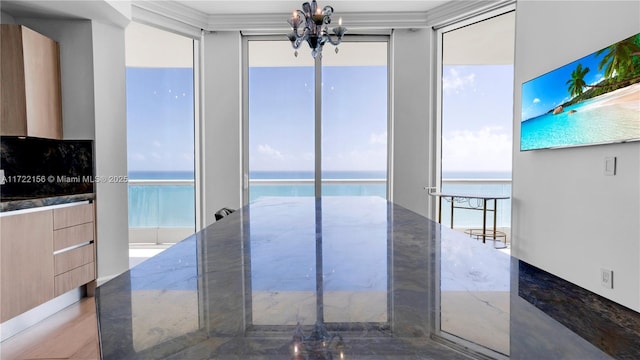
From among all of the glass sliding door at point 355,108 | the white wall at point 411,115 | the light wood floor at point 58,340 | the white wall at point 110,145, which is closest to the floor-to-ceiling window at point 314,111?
the glass sliding door at point 355,108

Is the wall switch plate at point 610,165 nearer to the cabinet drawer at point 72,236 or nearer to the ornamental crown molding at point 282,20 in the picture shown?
the ornamental crown molding at point 282,20

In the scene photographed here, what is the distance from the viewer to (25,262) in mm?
2232

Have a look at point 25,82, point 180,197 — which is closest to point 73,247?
point 25,82

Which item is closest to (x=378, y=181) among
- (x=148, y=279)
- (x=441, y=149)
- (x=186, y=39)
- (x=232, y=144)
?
(x=441, y=149)

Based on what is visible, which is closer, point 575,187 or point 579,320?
point 579,320

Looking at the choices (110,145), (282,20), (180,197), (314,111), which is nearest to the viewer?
(110,145)

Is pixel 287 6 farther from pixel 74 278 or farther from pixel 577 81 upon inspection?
pixel 74 278

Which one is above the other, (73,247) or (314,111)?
(314,111)

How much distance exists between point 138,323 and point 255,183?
13.0 feet

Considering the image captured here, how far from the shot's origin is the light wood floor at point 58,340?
1946 millimetres

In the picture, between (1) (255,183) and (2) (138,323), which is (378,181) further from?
(2) (138,323)

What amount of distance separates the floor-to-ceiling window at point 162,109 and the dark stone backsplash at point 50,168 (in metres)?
0.65

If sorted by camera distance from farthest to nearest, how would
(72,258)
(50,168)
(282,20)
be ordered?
(282,20) < (50,168) < (72,258)

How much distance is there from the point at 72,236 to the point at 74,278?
33cm
